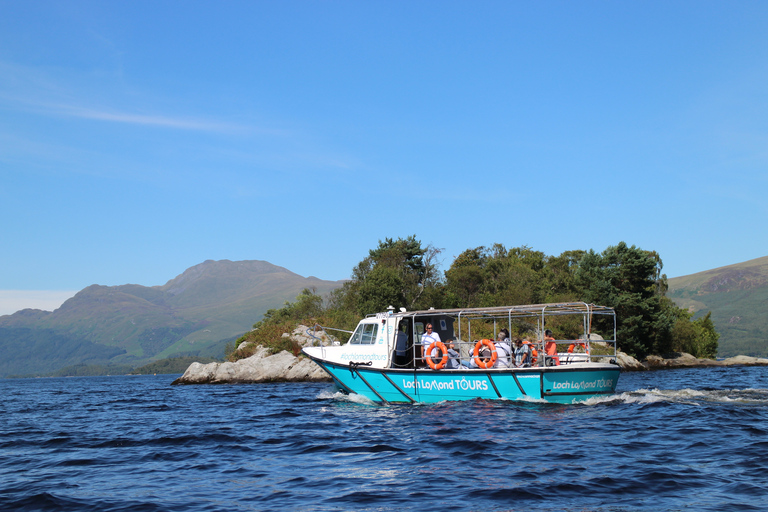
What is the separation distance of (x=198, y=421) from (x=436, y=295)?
2190 inches

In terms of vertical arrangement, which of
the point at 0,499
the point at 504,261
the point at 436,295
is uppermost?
the point at 504,261

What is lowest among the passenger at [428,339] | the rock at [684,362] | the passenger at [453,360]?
the rock at [684,362]

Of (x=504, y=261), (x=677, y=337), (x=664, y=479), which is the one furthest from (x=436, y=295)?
(x=664, y=479)

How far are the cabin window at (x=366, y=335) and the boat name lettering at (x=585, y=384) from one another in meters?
7.01

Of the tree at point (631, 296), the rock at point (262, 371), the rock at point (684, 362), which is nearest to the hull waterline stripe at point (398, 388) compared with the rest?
the rock at point (262, 371)

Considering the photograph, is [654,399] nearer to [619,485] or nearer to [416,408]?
[416,408]

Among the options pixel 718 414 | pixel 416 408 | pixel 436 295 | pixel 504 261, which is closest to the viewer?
pixel 718 414

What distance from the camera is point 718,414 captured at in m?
17.3

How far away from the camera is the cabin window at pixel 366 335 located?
75.0ft

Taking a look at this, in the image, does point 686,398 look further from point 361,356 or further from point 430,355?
point 361,356

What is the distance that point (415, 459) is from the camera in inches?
489

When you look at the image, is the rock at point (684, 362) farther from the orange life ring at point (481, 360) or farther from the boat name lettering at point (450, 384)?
the boat name lettering at point (450, 384)

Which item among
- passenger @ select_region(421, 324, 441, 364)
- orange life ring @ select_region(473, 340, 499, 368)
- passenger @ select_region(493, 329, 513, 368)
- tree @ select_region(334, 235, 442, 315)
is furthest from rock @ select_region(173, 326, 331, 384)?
passenger @ select_region(493, 329, 513, 368)

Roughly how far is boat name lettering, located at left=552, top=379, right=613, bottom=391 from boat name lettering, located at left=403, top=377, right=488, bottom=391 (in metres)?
2.37
